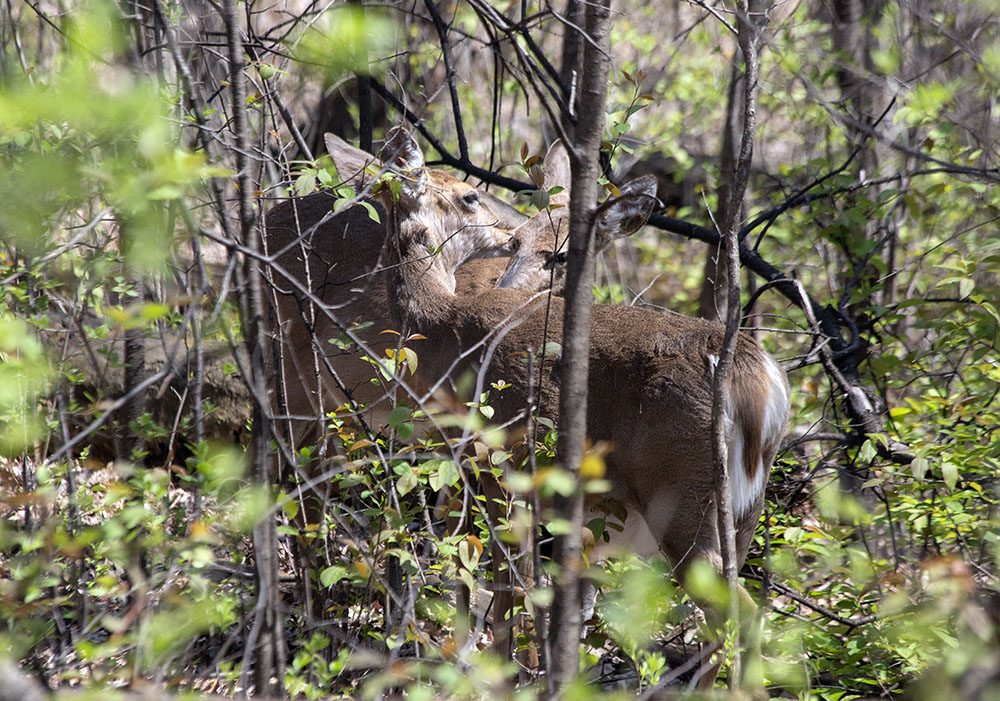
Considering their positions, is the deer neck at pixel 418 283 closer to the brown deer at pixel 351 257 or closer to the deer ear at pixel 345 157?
the brown deer at pixel 351 257

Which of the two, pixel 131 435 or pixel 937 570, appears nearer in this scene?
pixel 937 570

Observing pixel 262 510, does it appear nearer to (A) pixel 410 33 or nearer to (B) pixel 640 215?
(B) pixel 640 215

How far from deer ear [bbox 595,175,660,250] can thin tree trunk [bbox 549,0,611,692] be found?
2.57m

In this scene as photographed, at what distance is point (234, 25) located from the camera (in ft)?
7.98

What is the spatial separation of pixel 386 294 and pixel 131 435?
152cm

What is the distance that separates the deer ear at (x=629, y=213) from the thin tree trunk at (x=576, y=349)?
2.57 m

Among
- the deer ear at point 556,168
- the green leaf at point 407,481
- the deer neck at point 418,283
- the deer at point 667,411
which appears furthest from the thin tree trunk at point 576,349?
the deer ear at point 556,168

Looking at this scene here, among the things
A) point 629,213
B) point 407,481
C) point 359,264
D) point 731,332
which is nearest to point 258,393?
point 407,481

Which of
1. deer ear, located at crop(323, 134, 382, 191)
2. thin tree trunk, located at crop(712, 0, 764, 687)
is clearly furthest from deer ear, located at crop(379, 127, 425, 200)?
thin tree trunk, located at crop(712, 0, 764, 687)

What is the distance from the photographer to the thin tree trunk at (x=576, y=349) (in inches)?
81.7

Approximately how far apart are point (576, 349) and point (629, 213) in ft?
10.6

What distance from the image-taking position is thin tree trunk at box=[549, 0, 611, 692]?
208 centimetres

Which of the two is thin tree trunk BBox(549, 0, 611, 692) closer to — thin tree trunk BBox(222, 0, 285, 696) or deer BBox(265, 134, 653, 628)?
thin tree trunk BBox(222, 0, 285, 696)

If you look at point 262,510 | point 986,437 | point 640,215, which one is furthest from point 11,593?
point 986,437
